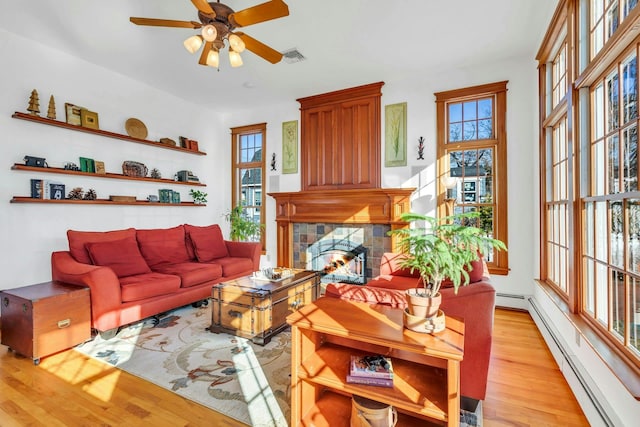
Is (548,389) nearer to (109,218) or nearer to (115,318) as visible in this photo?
(115,318)

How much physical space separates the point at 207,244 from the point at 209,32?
293 centimetres

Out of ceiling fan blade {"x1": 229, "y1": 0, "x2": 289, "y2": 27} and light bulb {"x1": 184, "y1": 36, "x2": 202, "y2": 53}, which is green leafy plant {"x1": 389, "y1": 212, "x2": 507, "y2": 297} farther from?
light bulb {"x1": 184, "y1": 36, "x2": 202, "y2": 53}

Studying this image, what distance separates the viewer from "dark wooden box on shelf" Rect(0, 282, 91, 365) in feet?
7.96

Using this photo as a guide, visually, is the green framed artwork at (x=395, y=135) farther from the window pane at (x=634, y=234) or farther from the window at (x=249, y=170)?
the window pane at (x=634, y=234)

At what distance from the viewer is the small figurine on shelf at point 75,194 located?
12.4ft

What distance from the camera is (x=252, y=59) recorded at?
12.7 feet

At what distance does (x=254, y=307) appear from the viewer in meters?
2.82

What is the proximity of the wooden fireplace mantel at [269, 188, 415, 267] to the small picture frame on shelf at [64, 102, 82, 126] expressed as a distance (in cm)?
278

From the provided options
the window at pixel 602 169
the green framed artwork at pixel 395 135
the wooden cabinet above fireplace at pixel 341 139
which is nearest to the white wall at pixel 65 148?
the wooden cabinet above fireplace at pixel 341 139

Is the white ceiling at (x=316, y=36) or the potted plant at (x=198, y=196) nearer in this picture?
the white ceiling at (x=316, y=36)

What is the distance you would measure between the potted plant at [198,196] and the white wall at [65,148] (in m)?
0.13

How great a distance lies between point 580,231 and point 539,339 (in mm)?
1262

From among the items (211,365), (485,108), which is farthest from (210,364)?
(485,108)

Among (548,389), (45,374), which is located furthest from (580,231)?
(45,374)
